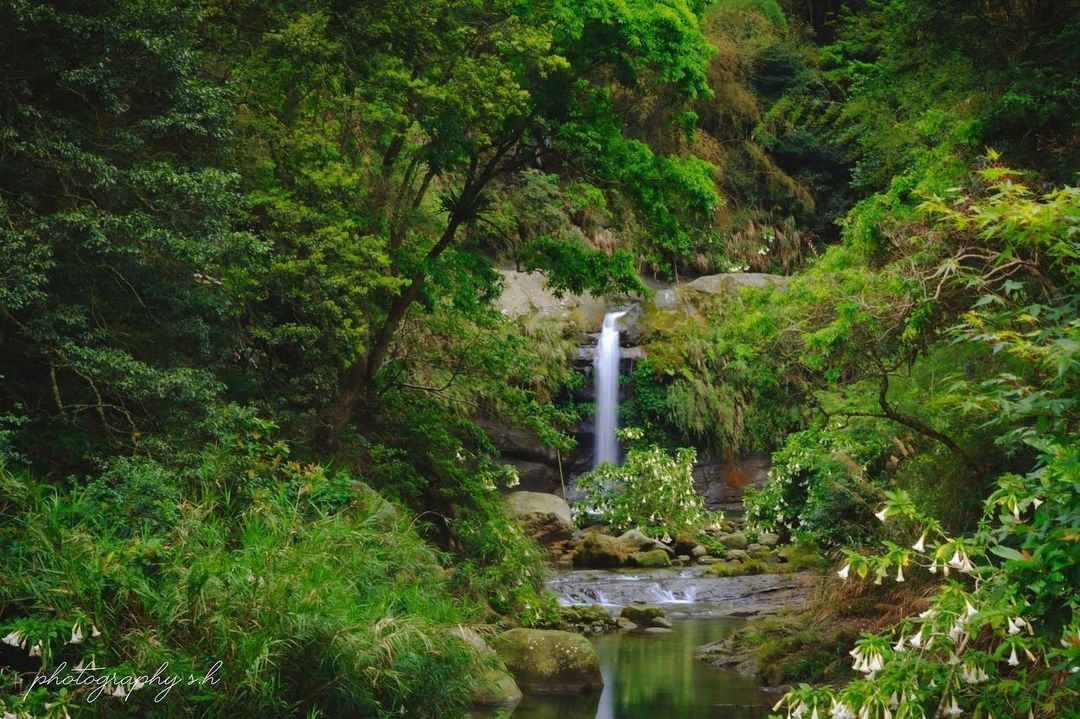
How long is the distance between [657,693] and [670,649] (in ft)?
6.76

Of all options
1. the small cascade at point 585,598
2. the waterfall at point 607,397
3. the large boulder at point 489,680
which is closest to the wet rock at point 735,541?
the waterfall at point 607,397

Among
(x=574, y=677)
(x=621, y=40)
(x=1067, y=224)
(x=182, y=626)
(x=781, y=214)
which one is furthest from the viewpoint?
(x=781, y=214)

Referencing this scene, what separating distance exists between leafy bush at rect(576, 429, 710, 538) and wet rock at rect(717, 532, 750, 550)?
0.55 metres

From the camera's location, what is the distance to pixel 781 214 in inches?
1180

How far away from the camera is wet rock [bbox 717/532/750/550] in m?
18.0

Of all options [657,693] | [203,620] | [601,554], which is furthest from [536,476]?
[203,620]

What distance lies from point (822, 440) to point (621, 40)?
5168mm

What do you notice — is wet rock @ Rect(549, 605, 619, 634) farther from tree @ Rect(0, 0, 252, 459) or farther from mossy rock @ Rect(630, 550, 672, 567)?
tree @ Rect(0, 0, 252, 459)

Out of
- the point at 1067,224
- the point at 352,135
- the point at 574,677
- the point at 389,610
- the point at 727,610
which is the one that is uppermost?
the point at 352,135

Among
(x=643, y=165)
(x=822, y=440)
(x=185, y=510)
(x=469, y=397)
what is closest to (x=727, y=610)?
(x=822, y=440)

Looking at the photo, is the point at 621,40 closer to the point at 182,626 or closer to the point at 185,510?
the point at 185,510

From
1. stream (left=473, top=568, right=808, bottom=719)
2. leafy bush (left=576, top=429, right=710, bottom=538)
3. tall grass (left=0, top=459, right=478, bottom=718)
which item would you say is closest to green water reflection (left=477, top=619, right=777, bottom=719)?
stream (left=473, top=568, right=808, bottom=719)

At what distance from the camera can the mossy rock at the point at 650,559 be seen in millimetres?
16594

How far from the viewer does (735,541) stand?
18.1 m
